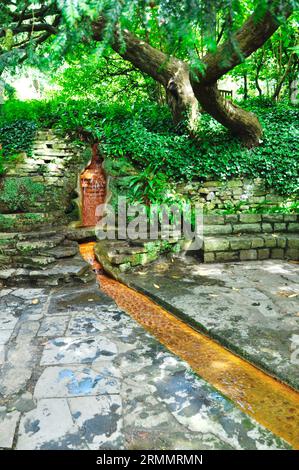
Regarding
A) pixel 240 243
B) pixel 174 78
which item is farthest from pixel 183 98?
pixel 240 243

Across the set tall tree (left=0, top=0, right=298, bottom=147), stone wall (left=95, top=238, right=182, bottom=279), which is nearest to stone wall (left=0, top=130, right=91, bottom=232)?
stone wall (left=95, top=238, right=182, bottom=279)

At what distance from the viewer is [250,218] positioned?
582 centimetres

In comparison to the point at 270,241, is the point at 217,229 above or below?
above

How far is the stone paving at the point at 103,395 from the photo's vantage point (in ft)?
5.44

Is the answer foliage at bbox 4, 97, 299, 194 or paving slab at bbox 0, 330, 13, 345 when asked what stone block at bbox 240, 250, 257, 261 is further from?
paving slab at bbox 0, 330, 13, 345

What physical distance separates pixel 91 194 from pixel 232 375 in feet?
15.1

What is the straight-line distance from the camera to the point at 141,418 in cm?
180

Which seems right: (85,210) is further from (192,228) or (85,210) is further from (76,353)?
(76,353)

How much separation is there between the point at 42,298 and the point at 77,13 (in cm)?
309

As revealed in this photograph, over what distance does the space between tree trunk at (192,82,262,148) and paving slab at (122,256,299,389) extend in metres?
3.07

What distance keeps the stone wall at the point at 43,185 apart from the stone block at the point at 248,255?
313 centimetres

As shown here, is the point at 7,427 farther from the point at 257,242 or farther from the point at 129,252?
the point at 257,242

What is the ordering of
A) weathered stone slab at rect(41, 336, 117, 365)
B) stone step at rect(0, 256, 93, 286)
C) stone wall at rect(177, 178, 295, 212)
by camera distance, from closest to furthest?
weathered stone slab at rect(41, 336, 117, 365)
stone step at rect(0, 256, 93, 286)
stone wall at rect(177, 178, 295, 212)

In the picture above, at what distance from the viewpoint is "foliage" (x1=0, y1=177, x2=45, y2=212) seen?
5562mm
